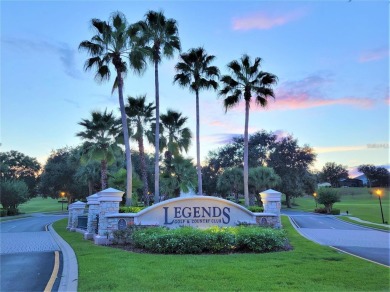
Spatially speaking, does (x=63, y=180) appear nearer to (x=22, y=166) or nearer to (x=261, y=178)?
(x=22, y=166)

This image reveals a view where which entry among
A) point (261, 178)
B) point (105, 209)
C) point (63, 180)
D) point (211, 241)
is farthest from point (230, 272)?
point (63, 180)

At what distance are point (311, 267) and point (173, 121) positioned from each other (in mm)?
20283

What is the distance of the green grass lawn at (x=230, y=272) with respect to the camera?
6.39 metres

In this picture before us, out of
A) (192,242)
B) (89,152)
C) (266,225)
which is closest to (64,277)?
(192,242)

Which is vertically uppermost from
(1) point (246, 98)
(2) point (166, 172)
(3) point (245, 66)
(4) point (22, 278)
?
(3) point (245, 66)

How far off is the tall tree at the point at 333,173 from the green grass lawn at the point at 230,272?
129m

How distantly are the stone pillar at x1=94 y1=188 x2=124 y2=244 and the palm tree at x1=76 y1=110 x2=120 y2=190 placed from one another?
42.2ft

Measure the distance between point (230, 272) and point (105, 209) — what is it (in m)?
7.58

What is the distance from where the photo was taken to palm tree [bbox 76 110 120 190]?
2609cm

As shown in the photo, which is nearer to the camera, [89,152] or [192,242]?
[192,242]

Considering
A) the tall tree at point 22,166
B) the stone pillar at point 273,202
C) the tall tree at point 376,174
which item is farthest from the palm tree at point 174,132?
the tall tree at point 376,174

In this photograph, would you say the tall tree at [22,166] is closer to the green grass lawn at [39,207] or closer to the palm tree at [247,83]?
the green grass lawn at [39,207]

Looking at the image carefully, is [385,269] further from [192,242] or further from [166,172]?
[166,172]

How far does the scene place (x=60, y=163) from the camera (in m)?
57.8
